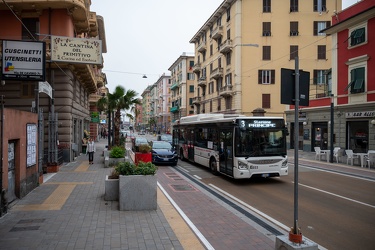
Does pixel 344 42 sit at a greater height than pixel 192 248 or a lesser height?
greater

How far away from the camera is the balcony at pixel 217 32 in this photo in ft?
153

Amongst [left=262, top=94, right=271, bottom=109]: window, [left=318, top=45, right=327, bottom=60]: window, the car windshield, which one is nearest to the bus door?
the car windshield

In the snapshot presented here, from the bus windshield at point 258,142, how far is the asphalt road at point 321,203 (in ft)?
4.39

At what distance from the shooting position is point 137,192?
8.48m

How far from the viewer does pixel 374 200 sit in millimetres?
10484

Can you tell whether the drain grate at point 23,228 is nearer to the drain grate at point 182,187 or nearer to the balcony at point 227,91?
the drain grate at point 182,187

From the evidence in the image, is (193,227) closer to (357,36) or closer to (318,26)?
(357,36)

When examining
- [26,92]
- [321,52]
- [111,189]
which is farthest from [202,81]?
[111,189]

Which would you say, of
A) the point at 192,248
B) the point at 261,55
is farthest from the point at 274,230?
the point at 261,55

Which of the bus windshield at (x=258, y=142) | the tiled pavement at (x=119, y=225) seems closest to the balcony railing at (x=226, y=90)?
the bus windshield at (x=258, y=142)

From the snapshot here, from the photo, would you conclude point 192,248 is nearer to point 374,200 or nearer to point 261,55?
point 374,200

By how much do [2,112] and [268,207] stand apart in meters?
7.63

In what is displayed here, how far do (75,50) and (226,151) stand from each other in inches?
323

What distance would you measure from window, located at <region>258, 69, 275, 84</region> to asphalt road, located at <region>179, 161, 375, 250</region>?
2710 cm
